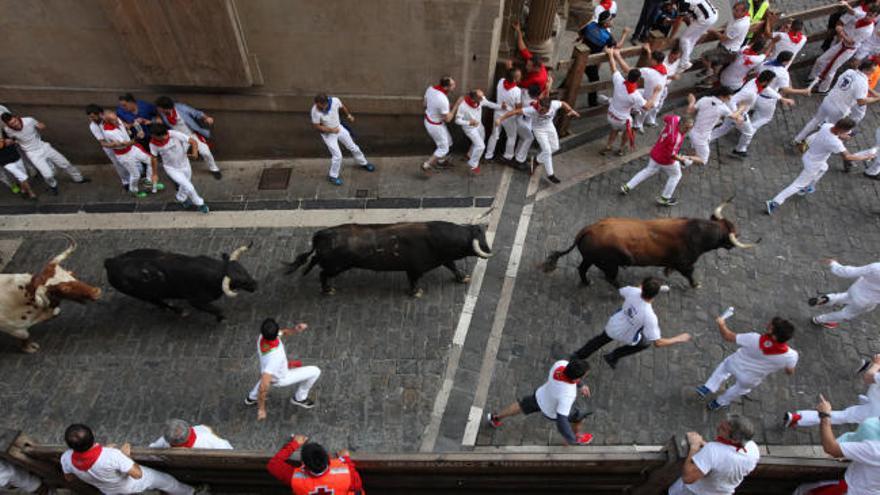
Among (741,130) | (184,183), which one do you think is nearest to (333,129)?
(184,183)

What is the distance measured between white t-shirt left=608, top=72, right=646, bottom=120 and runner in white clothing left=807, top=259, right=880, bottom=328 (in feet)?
12.6

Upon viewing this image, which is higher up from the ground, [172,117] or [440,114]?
[172,117]

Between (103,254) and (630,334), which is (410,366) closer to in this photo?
(630,334)

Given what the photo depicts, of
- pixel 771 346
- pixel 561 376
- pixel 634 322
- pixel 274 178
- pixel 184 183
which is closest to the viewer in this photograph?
pixel 561 376

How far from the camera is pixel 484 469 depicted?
515 centimetres

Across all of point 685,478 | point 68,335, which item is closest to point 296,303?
point 68,335

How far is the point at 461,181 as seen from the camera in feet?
31.4

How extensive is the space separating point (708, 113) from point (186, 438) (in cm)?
871

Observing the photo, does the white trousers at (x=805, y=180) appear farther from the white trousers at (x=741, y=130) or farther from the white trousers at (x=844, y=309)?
the white trousers at (x=844, y=309)

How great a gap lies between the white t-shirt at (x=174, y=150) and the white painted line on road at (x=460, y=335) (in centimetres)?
498

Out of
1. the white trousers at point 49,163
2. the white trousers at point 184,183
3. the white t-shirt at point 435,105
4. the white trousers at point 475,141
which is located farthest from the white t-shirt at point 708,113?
the white trousers at point 49,163

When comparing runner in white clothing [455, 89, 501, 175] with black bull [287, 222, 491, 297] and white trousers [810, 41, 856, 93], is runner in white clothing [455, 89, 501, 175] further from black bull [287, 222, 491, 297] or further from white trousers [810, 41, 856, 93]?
white trousers [810, 41, 856, 93]

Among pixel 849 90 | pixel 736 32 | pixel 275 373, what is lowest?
pixel 275 373

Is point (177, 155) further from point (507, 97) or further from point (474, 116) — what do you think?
point (507, 97)
